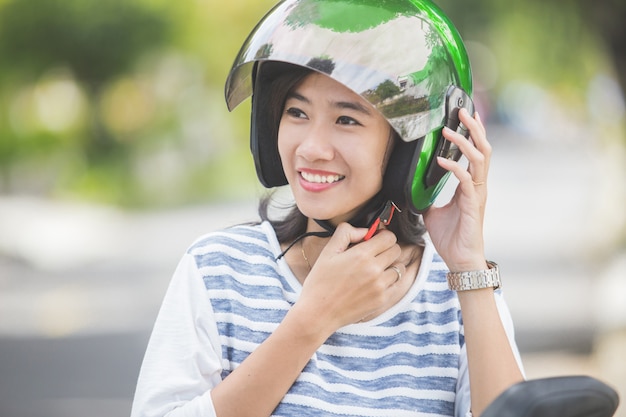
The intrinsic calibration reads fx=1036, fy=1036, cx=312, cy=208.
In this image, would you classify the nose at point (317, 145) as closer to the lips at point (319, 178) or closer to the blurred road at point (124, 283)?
the lips at point (319, 178)

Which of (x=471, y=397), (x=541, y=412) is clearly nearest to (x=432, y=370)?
(x=471, y=397)

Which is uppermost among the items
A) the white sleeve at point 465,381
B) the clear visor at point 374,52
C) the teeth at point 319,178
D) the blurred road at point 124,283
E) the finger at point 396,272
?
the blurred road at point 124,283

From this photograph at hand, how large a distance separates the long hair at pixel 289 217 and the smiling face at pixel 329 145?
5 centimetres

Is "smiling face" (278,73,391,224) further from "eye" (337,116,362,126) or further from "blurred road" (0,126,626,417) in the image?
"blurred road" (0,126,626,417)

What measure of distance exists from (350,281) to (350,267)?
33 millimetres

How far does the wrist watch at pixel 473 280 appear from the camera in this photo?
222 centimetres

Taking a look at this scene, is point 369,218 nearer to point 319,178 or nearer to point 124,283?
point 319,178

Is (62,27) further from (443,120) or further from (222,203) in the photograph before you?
(443,120)

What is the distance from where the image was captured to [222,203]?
1617cm

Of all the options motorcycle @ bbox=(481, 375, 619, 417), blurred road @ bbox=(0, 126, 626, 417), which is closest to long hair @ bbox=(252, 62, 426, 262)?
blurred road @ bbox=(0, 126, 626, 417)

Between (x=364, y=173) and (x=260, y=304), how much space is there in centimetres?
36

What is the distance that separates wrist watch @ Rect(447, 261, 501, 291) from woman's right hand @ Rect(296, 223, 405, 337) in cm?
13

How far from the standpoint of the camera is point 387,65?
84.0 inches

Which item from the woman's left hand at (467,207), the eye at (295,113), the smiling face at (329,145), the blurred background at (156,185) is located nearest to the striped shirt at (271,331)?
the woman's left hand at (467,207)
